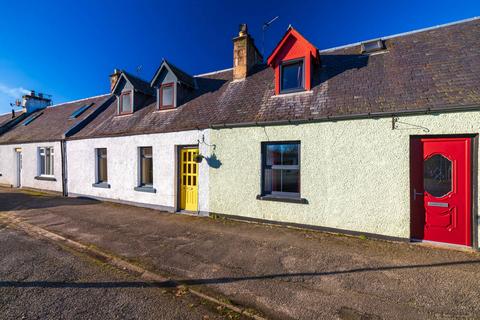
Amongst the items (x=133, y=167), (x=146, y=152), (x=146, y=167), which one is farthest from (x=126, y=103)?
(x=146, y=167)

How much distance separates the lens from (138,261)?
4547 mm

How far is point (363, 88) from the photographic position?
6645mm

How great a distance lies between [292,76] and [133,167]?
299 inches

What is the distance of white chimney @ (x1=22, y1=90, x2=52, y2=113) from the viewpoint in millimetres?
20328


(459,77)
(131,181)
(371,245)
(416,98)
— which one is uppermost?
(459,77)

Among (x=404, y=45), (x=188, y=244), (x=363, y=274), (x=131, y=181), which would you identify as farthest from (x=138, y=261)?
(x=404, y=45)

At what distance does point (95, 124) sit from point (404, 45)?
1465 cm

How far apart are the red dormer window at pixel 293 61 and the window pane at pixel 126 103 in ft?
25.7

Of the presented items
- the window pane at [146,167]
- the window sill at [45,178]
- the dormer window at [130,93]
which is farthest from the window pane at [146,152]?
the window sill at [45,178]

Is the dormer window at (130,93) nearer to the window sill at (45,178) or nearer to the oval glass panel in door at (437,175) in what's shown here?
the window sill at (45,178)

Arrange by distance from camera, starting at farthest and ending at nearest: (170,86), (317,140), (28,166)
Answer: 1. (28,166)
2. (170,86)
3. (317,140)

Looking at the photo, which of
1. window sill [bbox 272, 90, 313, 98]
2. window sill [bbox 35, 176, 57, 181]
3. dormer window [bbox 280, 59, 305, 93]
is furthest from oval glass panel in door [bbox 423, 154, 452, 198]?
window sill [bbox 35, 176, 57, 181]

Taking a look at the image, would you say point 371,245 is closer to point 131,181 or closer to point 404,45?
point 404,45

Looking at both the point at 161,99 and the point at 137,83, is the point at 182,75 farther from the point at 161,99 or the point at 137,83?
the point at 137,83
